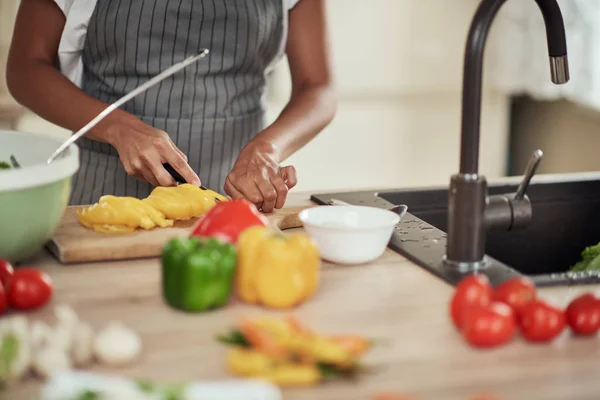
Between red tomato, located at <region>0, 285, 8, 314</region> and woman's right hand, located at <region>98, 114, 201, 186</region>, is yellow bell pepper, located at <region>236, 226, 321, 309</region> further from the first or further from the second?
woman's right hand, located at <region>98, 114, 201, 186</region>

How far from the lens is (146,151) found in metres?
1.71

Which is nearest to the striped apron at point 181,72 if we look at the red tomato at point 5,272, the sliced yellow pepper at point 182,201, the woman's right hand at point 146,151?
the woman's right hand at point 146,151

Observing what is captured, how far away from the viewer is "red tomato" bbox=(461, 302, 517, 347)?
1.07m

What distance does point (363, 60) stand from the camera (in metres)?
3.79

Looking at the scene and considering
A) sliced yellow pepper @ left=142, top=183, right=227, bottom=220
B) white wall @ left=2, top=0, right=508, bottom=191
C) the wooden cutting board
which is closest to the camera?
the wooden cutting board

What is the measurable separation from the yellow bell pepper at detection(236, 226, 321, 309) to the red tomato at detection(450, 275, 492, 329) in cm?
21

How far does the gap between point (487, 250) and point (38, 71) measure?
3.57 ft

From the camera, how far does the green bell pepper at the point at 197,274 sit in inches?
46.3

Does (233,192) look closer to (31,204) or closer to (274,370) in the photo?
(31,204)

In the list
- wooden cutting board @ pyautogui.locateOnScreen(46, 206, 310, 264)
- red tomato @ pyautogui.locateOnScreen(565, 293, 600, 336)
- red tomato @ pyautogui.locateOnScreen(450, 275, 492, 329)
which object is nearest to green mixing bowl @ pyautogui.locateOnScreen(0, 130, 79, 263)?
wooden cutting board @ pyautogui.locateOnScreen(46, 206, 310, 264)

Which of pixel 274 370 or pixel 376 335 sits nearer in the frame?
pixel 274 370

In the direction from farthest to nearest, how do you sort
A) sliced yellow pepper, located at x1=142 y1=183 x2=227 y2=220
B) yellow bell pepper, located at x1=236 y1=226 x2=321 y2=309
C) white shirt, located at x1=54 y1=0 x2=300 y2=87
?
white shirt, located at x1=54 y1=0 x2=300 y2=87 < sliced yellow pepper, located at x1=142 y1=183 x2=227 y2=220 < yellow bell pepper, located at x1=236 y1=226 x2=321 y2=309

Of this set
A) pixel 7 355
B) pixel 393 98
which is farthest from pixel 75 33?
pixel 393 98

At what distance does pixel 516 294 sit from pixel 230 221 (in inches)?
17.8
